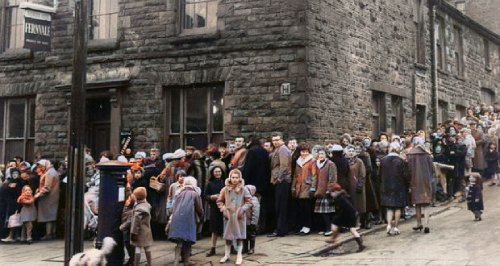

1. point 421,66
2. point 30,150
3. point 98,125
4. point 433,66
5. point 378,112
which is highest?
point 433,66

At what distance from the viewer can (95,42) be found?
14797mm

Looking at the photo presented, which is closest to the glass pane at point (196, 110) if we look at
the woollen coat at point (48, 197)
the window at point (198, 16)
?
the window at point (198, 16)

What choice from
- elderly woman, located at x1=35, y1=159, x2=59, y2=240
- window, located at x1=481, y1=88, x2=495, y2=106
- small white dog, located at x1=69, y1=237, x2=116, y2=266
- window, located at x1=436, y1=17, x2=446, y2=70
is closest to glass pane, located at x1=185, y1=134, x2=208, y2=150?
elderly woman, located at x1=35, y1=159, x2=59, y2=240

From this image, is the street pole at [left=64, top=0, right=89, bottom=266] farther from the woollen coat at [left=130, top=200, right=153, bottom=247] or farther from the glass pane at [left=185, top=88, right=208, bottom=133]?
the glass pane at [left=185, top=88, right=208, bottom=133]

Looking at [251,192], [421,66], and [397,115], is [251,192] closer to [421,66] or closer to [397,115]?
[397,115]

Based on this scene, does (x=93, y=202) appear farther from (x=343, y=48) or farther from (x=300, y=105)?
(x=343, y=48)

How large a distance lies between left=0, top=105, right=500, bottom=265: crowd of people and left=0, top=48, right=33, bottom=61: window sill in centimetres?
477

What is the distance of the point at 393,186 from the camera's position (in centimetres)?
1027

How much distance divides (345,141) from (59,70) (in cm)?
878

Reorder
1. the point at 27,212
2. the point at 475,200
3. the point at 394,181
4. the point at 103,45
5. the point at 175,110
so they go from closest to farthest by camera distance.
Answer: the point at 394,181 → the point at 475,200 → the point at 27,212 → the point at 175,110 → the point at 103,45

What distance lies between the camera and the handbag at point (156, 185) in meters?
10.2

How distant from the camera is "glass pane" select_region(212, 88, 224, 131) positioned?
44.0 ft

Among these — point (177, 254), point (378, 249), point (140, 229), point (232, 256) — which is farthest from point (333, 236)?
point (140, 229)

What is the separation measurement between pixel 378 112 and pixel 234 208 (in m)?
8.80
